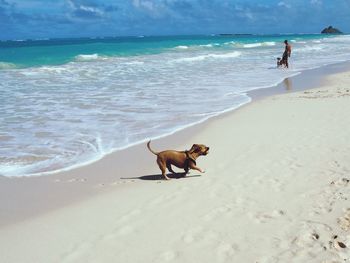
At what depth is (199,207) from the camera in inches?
201

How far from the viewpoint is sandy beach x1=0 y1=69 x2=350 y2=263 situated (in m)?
4.15

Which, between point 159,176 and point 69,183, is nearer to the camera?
point 69,183

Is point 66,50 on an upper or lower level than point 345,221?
lower

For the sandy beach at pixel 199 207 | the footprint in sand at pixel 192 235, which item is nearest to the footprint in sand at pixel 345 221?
the sandy beach at pixel 199 207

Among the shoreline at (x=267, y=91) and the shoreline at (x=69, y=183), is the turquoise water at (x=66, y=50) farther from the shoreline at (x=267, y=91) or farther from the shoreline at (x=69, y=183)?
the shoreline at (x=69, y=183)

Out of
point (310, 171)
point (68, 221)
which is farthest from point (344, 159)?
point (68, 221)

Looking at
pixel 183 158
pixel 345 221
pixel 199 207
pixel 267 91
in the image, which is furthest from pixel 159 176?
pixel 267 91

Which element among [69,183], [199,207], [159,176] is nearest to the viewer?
[199,207]

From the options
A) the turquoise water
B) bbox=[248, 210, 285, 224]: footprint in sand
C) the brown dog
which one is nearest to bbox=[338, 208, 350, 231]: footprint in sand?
bbox=[248, 210, 285, 224]: footprint in sand

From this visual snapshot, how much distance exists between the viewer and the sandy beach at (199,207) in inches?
163

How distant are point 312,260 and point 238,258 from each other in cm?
62

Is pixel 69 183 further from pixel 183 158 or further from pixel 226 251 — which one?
pixel 226 251

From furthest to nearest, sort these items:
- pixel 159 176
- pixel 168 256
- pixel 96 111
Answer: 1. pixel 96 111
2. pixel 159 176
3. pixel 168 256

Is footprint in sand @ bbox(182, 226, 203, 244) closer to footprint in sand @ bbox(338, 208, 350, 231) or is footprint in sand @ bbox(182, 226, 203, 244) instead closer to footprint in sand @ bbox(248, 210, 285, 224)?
footprint in sand @ bbox(248, 210, 285, 224)
